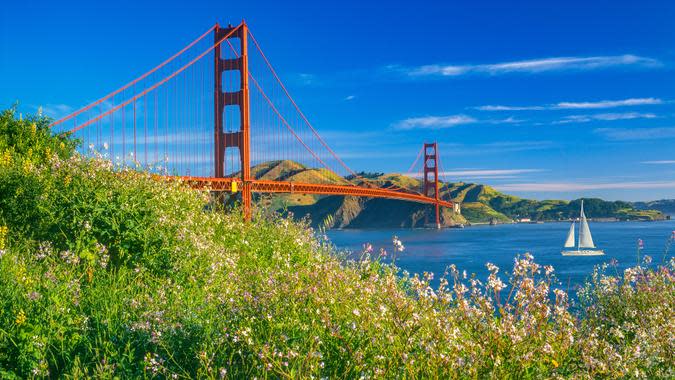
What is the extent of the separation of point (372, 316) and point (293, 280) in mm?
1019

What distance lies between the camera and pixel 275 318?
5.00m

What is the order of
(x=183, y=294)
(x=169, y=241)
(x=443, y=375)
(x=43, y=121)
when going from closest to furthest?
(x=443, y=375) < (x=183, y=294) < (x=169, y=241) < (x=43, y=121)

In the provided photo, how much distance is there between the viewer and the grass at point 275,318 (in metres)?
4.17

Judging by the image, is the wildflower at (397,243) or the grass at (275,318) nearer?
the grass at (275,318)

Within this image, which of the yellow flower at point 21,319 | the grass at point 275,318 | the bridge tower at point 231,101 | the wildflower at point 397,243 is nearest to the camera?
the grass at point 275,318

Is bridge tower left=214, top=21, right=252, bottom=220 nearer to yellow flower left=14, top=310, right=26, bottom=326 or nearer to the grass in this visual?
the grass

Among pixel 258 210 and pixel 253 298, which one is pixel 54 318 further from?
pixel 258 210

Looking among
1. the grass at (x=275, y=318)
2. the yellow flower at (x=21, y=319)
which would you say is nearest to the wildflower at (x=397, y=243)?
the grass at (x=275, y=318)

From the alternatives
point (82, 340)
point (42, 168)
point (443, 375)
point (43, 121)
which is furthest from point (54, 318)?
point (43, 121)

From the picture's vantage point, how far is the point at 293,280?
18.3 feet

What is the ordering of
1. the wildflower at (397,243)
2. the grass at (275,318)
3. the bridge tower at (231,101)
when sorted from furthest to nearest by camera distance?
the bridge tower at (231,101) < the wildflower at (397,243) < the grass at (275,318)

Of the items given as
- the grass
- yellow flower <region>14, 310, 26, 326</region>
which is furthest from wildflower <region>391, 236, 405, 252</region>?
yellow flower <region>14, 310, 26, 326</region>

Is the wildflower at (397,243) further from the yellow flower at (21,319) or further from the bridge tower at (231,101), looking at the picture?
the bridge tower at (231,101)

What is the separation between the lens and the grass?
4.17 metres
